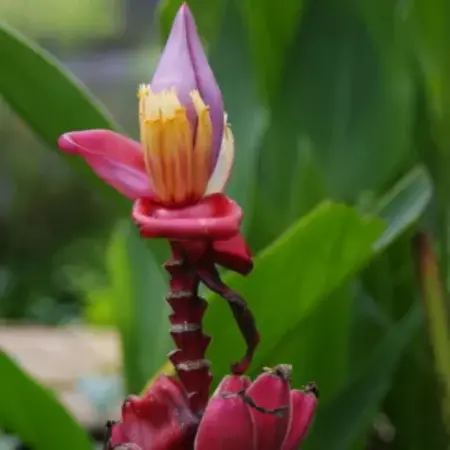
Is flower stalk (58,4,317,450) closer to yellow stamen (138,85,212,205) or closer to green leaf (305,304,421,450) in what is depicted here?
yellow stamen (138,85,212,205)

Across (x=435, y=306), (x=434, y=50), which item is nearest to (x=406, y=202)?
(x=435, y=306)

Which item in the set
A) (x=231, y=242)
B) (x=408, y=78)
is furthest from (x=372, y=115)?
(x=231, y=242)

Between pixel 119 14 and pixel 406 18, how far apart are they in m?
2.66

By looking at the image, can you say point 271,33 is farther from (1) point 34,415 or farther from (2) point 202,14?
(1) point 34,415

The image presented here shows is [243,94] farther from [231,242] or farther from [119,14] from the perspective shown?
[119,14]

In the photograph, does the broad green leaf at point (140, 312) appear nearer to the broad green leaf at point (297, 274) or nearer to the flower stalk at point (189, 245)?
the broad green leaf at point (297, 274)

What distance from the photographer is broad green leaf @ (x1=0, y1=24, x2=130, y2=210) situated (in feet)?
1.17

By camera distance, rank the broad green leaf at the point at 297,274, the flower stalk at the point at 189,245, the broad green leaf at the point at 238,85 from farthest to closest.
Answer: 1. the broad green leaf at the point at 238,85
2. the broad green leaf at the point at 297,274
3. the flower stalk at the point at 189,245

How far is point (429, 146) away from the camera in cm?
46

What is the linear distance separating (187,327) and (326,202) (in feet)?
0.41

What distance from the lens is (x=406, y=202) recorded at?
1.20 ft

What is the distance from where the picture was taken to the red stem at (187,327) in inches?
8.1

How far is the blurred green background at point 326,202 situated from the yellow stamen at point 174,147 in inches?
4.8

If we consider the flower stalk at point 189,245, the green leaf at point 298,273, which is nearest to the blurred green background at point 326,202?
the green leaf at point 298,273
